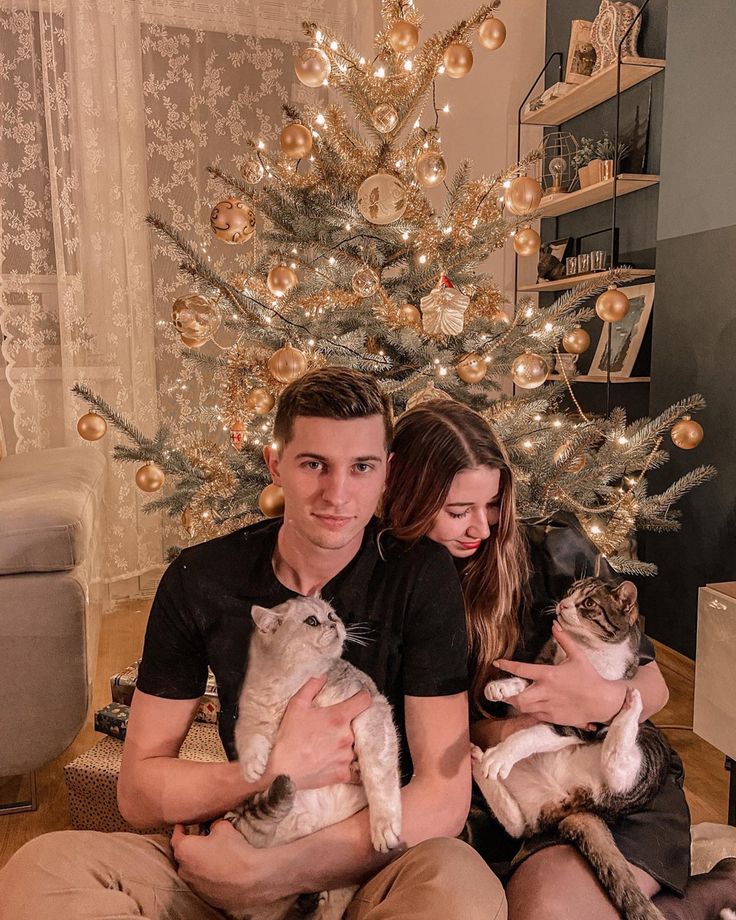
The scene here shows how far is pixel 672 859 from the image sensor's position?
106cm

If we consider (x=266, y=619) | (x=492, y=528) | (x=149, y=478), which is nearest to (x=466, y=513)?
(x=492, y=528)

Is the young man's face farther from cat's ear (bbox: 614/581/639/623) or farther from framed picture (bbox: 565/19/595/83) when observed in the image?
framed picture (bbox: 565/19/595/83)

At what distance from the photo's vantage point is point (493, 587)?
1.17 metres

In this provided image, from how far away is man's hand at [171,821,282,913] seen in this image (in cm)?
95

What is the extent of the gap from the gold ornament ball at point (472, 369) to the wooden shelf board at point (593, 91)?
5.34 feet

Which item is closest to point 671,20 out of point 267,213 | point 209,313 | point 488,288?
point 488,288

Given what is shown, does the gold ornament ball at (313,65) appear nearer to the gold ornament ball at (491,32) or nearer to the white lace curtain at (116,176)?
the gold ornament ball at (491,32)

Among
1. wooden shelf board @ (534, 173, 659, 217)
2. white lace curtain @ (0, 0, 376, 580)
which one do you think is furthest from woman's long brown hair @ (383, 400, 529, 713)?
white lace curtain @ (0, 0, 376, 580)

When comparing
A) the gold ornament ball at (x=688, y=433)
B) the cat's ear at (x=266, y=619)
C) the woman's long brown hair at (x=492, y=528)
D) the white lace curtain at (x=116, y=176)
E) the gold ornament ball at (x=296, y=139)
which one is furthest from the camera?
the white lace curtain at (x=116, y=176)

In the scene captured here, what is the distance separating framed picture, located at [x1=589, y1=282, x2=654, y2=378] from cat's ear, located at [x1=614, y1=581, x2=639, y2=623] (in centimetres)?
205

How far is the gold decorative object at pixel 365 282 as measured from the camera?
5.85 feet

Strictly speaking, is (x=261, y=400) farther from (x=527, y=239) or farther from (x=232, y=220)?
(x=527, y=239)

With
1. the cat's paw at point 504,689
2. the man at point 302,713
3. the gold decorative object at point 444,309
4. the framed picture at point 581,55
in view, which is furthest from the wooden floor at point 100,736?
the framed picture at point 581,55

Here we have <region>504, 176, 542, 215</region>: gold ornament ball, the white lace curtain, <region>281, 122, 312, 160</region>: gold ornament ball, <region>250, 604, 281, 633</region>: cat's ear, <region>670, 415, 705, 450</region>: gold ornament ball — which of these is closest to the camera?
<region>250, 604, 281, 633</region>: cat's ear
